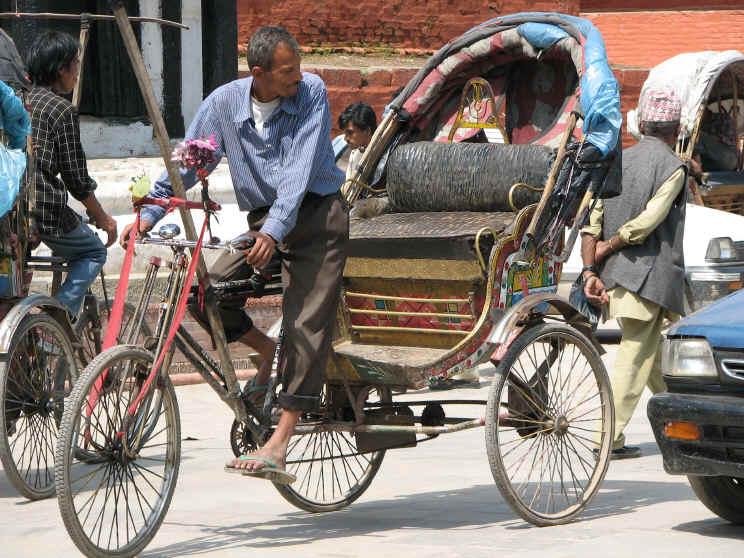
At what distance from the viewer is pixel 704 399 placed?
16.4ft

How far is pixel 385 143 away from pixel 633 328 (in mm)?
1602

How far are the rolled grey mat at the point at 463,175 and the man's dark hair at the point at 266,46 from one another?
1.39 meters

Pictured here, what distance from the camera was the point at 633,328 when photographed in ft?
22.9

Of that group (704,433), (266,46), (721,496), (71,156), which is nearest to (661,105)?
(721,496)

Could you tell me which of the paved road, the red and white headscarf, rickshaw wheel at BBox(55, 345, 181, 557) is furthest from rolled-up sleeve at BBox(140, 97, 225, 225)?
the red and white headscarf

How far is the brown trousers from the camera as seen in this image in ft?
16.9

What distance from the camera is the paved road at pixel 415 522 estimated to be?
503 cm

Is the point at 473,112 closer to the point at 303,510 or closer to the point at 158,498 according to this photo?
the point at 303,510

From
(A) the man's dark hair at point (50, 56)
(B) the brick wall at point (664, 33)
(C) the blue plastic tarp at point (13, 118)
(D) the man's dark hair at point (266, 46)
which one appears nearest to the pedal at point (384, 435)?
(D) the man's dark hair at point (266, 46)

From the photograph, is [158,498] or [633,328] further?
[633,328]

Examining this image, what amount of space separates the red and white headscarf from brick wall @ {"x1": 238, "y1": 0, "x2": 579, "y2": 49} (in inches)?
381

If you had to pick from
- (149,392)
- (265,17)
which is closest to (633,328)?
(149,392)

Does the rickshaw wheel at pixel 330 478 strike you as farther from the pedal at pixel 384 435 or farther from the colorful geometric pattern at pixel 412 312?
the colorful geometric pattern at pixel 412 312

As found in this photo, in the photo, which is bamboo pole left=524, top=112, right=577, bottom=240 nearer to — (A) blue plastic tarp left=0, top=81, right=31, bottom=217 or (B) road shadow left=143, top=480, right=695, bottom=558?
(B) road shadow left=143, top=480, right=695, bottom=558
